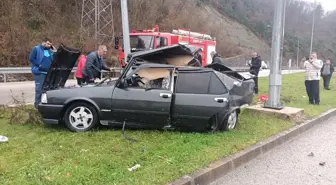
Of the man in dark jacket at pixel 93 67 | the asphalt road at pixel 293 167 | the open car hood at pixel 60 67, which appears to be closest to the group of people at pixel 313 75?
the asphalt road at pixel 293 167

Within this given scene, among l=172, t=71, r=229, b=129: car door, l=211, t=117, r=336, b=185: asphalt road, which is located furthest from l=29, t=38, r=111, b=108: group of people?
l=211, t=117, r=336, b=185: asphalt road

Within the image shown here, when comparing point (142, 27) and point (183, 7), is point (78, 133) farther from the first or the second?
point (183, 7)

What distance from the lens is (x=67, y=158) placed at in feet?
15.5

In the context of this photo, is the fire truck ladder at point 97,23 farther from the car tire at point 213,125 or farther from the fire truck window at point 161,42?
the car tire at point 213,125

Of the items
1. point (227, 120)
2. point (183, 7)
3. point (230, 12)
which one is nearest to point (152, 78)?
point (227, 120)

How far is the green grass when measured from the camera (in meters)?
4.12

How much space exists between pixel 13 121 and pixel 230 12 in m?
73.5

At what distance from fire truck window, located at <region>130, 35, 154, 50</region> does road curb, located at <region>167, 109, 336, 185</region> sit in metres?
8.84

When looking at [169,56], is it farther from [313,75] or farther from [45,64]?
[313,75]

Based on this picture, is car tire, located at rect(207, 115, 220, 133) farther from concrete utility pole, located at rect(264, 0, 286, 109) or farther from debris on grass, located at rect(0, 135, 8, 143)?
debris on grass, located at rect(0, 135, 8, 143)

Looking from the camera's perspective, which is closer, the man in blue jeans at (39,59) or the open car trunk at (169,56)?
the open car trunk at (169,56)

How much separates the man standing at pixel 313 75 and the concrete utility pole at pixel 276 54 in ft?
8.84

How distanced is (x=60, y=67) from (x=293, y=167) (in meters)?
4.64

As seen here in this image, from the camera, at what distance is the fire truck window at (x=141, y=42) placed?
15.5 metres
